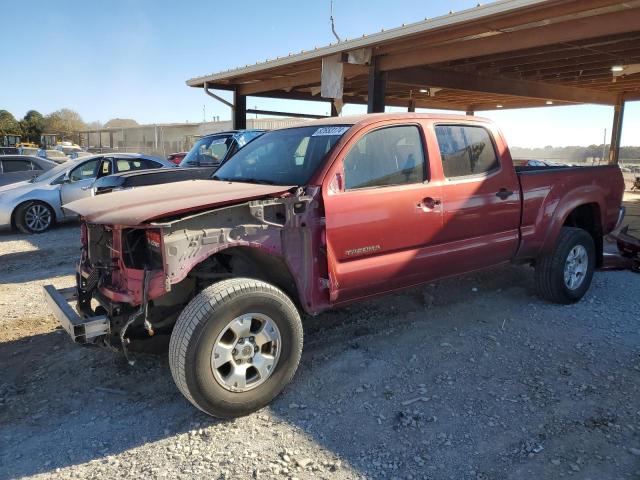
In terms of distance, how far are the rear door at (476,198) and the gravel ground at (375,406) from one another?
74 centimetres

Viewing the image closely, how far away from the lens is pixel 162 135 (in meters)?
27.4

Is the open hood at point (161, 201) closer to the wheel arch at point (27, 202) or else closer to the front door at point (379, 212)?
the front door at point (379, 212)

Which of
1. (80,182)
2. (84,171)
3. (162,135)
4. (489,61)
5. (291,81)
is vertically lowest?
(80,182)

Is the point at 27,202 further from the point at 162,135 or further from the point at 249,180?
the point at 162,135

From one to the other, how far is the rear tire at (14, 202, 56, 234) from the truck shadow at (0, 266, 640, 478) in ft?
21.2

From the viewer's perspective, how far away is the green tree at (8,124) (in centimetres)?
4893

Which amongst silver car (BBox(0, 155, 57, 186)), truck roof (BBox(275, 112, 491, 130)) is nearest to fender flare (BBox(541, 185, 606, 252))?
truck roof (BBox(275, 112, 491, 130))

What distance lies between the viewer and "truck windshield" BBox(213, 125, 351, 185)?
379 cm

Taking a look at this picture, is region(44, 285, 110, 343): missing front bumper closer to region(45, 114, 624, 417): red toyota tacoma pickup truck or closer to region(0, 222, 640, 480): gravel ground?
region(45, 114, 624, 417): red toyota tacoma pickup truck

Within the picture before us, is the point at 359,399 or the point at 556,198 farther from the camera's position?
the point at 556,198

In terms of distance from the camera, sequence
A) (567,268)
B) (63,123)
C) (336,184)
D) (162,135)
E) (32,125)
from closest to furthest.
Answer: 1. (336,184)
2. (567,268)
3. (162,135)
4. (32,125)
5. (63,123)

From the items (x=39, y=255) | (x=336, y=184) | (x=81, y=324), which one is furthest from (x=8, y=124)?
(x=336, y=184)

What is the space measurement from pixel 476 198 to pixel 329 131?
1.42 m

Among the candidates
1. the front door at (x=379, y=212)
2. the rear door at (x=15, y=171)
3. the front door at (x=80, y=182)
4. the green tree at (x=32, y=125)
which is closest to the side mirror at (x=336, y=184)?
the front door at (x=379, y=212)
